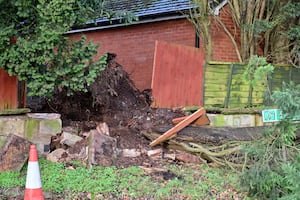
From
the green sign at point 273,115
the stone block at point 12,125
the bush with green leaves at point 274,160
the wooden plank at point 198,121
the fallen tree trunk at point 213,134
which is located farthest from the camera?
the wooden plank at point 198,121

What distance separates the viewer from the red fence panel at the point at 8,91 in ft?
24.5

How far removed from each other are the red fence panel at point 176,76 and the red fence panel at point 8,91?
3383 mm

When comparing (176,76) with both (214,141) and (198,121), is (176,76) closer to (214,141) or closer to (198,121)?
(198,121)

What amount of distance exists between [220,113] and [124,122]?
8.81 ft

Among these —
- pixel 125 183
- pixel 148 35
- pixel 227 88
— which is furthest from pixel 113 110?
pixel 148 35

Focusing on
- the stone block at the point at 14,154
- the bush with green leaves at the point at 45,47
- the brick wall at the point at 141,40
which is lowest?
the stone block at the point at 14,154

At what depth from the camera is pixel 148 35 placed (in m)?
14.1

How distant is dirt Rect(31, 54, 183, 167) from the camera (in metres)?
7.71

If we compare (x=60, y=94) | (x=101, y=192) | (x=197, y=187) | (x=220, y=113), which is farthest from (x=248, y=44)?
(x=101, y=192)

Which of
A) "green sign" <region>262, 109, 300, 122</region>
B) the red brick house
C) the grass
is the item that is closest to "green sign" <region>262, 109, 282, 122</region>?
"green sign" <region>262, 109, 300, 122</region>

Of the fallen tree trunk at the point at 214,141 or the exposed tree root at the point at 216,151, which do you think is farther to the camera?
the fallen tree trunk at the point at 214,141

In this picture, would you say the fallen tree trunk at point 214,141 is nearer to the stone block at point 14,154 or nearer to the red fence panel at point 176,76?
the red fence panel at point 176,76

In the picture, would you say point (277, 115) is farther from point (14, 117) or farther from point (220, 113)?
point (220, 113)

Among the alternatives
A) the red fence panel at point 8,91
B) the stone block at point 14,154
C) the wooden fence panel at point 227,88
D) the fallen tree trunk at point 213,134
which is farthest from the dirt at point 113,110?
the wooden fence panel at point 227,88
